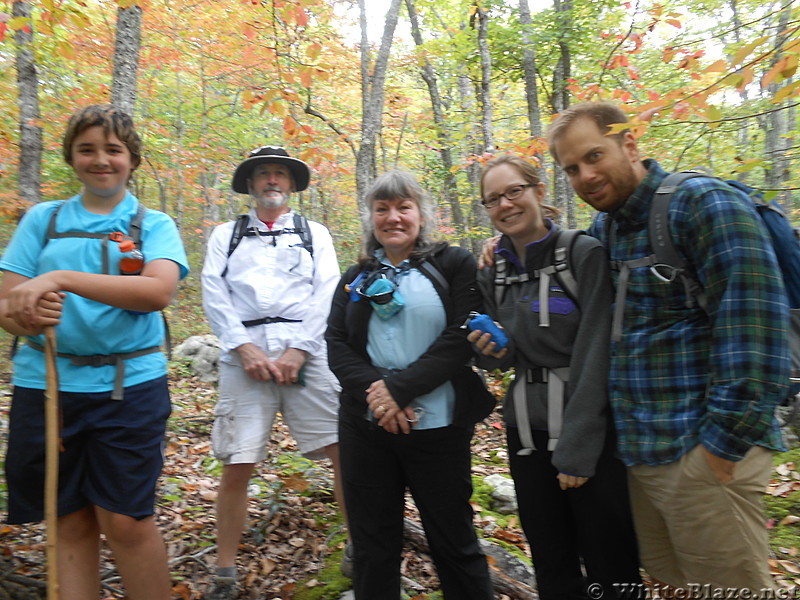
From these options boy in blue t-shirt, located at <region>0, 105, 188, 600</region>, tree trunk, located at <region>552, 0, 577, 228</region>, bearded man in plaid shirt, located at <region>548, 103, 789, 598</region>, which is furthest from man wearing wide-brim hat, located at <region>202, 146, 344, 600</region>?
tree trunk, located at <region>552, 0, 577, 228</region>

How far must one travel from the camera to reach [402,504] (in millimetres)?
2740

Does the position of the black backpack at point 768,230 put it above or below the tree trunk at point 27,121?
below

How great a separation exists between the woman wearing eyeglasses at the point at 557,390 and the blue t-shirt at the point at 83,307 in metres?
1.63

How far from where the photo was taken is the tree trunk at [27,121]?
5.05 meters

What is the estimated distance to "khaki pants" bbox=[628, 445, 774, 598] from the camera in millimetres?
1937

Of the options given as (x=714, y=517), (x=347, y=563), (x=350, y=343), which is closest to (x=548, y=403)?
(x=714, y=517)

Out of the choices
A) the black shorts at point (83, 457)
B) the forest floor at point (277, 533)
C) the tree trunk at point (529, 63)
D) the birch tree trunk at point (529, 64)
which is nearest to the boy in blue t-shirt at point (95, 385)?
the black shorts at point (83, 457)

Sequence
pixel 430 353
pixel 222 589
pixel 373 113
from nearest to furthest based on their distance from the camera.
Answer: pixel 430 353 < pixel 222 589 < pixel 373 113

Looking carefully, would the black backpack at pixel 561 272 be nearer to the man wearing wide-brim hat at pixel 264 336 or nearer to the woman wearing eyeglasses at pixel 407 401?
the woman wearing eyeglasses at pixel 407 401

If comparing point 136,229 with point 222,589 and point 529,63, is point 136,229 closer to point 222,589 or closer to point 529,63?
point 222,589

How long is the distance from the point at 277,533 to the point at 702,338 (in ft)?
10.6

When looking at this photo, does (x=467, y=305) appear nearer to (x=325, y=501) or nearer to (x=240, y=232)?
(x=240, y=232)

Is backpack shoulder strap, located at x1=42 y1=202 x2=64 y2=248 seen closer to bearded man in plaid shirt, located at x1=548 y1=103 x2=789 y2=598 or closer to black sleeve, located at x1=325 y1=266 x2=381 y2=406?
black sleeve, located at x1=325 y1=266 x2=381 y2=406

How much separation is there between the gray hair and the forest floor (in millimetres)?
2114
